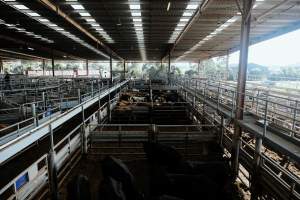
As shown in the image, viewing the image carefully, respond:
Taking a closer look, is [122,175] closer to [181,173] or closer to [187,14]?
[181,173]

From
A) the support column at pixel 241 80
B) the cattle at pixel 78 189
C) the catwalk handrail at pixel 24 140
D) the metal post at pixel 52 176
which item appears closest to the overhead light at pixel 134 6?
the support column at pixel 241 80

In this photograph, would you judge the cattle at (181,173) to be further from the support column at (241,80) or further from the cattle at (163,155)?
the support column at (241,80)

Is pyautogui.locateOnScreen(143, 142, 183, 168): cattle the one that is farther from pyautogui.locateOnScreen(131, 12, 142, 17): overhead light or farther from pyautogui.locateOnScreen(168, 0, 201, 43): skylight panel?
pyautogui.locateOnScreen(131, 12, 142, 17): overhead light

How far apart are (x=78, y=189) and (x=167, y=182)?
2.01 metres

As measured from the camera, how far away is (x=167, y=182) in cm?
574

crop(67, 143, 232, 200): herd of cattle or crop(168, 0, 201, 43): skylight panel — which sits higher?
crop(168, 0, 201, 43): skylight panel

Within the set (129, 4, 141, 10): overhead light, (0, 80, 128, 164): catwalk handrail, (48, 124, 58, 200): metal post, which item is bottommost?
(48, 124, 58, 200): metal post

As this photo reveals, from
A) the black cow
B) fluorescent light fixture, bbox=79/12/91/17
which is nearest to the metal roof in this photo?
Result: fluorescent light fixture, bbox=79/12/91/17

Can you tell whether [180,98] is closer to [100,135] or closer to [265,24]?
[265,24]

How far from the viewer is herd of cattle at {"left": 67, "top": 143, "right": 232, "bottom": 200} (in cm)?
514

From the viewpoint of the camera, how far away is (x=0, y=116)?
1054 cm

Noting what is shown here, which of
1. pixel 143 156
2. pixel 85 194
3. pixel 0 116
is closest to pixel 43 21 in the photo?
pixel 0 116

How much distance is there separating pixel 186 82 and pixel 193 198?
1573cm

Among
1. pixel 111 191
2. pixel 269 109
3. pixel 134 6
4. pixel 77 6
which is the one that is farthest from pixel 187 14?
pixel 111 191
